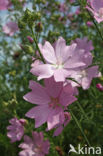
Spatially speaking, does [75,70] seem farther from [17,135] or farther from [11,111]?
[17,135]

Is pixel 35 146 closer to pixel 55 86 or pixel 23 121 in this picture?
pixel 23 121

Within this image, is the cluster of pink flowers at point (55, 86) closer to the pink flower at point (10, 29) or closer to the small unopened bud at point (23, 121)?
the small unopened bud at point (23, 121)

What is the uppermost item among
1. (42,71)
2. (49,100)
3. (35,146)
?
(42,71)

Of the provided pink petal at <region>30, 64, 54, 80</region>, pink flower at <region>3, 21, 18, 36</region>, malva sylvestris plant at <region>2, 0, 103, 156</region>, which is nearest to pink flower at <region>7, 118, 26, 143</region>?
malva sylvestris plant at <region>2, 0, 103, 156</region>

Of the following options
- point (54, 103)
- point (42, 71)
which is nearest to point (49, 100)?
point (54, 103)

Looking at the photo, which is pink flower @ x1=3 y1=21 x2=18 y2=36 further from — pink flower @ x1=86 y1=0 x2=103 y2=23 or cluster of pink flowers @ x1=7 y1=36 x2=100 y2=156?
cluster of pink flowers @ x1=7 y1=36 x2=100 y2=156

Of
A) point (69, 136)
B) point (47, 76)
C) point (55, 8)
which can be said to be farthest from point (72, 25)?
point (47, 76)
